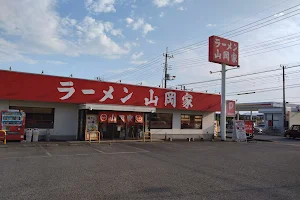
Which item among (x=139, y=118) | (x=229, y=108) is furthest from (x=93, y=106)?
(x=229, y=108)

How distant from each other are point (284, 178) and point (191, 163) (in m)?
3.36

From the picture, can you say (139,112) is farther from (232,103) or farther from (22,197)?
(22,197)

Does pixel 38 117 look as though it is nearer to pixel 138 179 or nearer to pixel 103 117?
pixel 103 117

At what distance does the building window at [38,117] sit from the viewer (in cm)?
1661

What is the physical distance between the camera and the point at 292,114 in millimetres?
38719

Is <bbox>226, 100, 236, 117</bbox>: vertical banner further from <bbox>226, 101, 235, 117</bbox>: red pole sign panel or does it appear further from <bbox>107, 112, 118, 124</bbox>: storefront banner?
<bbox>107, 112, 118, 124</bbox>: storefront banner

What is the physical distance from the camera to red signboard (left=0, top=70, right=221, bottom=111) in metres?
15.4

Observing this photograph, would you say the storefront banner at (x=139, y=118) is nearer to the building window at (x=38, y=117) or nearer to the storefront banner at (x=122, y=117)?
the storefront banner at (x=122, y=117)

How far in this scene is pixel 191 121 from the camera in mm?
23594

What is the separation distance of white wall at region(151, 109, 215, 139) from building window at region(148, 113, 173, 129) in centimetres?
27

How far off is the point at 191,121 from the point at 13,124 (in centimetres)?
1447

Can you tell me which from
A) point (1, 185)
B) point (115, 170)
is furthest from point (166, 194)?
point (1, 185)

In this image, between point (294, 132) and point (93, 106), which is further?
point (294, 132)

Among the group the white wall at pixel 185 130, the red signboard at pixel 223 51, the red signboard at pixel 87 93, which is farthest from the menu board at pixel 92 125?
the red signboard at pixel 223 51
